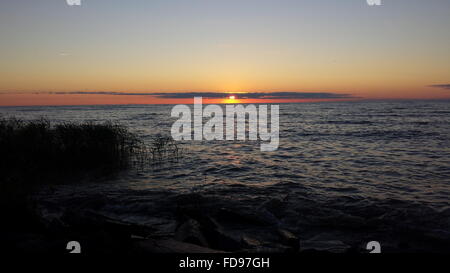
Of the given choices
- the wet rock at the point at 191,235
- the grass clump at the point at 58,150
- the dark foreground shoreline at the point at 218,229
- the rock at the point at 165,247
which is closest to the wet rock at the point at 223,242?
the dark foreground shoreline at the point at 218,229

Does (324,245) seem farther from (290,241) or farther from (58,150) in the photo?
(58,150)

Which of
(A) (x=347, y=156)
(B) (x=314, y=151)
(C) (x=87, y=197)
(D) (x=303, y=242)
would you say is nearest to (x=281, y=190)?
(D) (x=303, y=242)

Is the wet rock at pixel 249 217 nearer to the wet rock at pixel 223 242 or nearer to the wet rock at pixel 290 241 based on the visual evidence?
the wet rock at pixel 290 241

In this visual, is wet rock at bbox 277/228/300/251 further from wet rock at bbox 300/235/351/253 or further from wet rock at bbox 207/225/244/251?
wet rock at bbox 207/225/244/251

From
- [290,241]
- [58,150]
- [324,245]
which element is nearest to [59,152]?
[58,150]

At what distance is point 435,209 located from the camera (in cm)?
1088

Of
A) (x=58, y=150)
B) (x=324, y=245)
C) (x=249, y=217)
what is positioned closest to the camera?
(x=324, y=245)

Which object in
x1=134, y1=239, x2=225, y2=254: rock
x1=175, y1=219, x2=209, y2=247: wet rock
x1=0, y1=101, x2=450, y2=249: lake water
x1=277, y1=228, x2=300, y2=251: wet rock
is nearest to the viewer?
x1=134, y1=239, x2=225, y2=254: rock

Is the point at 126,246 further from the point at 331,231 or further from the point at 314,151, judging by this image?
the point at 314,151


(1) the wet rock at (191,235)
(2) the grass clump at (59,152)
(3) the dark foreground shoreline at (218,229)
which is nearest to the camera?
(3) the dark foreground shoreline at (218,229)

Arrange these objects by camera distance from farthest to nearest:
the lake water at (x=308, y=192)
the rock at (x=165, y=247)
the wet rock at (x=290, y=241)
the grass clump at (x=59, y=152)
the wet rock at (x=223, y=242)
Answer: the grass clump at (x=59, y=152) → the lake water at (x=308, y=192) → the wet rock at (x=290, y=241) → the wet rock at (x=223, y=242) → the rock at (x=165, y=247)

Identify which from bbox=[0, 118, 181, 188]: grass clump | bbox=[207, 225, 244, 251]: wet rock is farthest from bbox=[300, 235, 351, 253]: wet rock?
bbox=[0, 118, 181, 188]: grass clump

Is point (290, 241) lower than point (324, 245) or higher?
higher
